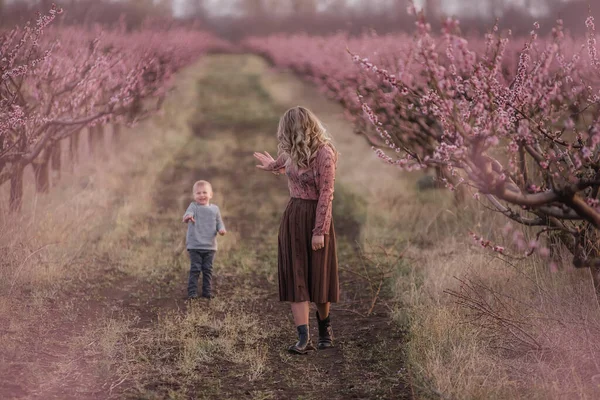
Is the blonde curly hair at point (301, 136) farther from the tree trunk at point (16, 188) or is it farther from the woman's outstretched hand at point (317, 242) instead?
the tree trunk at point (16, 188)

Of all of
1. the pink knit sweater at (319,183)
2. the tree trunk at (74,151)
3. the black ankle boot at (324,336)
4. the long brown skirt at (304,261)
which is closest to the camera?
the pink knit sweater at (319,183)

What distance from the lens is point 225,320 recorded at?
5.84m

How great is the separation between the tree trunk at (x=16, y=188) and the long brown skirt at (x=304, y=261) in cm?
386

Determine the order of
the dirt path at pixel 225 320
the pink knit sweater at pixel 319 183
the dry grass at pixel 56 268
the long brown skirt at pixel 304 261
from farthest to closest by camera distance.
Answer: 1. the long brown skirt at pixel 304 261
2. the pink knit sweater at pixel 319 183
3. the dry grass at pixel 56 268
4. the dirt path at pixel 225 320

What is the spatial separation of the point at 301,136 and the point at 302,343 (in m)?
1.47

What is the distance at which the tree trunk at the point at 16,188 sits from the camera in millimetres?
7902

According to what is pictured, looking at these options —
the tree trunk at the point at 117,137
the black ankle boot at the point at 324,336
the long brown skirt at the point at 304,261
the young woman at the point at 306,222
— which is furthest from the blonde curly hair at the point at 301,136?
the tree trunk at the point at 117,137

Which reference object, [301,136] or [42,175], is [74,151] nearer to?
[42,175]

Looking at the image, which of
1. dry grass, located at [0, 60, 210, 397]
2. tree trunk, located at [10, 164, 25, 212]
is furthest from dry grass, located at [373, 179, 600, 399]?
tree trunk, located at [10, 164, 25, 212]

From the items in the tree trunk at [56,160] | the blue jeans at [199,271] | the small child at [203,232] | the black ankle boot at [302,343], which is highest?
the tree trunk at [56,160]

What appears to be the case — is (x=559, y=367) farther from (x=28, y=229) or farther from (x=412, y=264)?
(x=28, y=229)

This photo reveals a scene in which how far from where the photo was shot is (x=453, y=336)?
16.3 feet

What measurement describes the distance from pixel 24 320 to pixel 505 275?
377 centimetres

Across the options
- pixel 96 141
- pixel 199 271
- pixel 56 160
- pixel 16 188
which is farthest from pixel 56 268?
pixel 96 141
